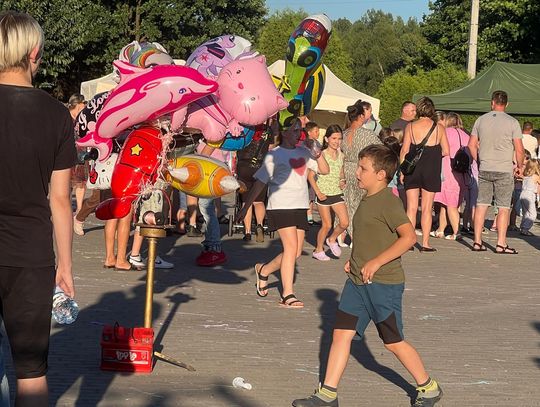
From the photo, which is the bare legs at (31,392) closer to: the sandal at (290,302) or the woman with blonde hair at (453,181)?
the sandal at (290,302)

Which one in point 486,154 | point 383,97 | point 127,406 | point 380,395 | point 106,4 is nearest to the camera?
point 127,406

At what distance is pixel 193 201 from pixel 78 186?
5.61ft

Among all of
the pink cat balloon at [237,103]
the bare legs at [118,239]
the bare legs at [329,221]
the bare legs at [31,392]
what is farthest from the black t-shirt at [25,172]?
the bare legs at [329,221]

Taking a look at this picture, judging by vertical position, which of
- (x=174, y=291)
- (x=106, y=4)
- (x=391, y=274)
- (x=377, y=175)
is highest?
(x=106, y=4)

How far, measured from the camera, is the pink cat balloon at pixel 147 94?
7.14m

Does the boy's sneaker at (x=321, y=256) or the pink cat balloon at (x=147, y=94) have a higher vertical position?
the pink cat balloon at (x=147, y=94)

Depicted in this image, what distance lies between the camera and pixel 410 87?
36562 millimetres

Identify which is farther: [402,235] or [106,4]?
[106,4]

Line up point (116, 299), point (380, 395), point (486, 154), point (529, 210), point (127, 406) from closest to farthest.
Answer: point (127, 406), point (380, 395), point (116, 299), point (486, 154), point (529, 210)

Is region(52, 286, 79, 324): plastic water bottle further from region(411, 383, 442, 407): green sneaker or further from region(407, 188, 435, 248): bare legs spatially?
region(407, 188, 435, 248): bare legs

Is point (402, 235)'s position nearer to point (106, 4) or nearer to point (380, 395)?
point (380, 395)

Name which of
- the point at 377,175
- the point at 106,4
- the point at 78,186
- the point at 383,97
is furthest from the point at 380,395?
the point at 106,4

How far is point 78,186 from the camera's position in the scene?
15.9 m

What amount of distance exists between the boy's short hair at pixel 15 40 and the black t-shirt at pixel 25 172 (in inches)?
4.3
